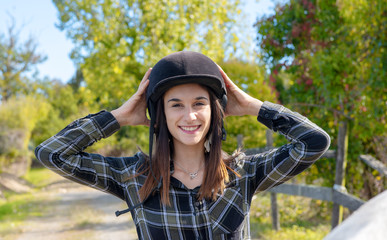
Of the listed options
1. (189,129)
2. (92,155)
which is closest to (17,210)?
(92,155)

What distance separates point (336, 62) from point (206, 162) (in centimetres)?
279

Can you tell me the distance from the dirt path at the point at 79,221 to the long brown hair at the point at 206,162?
421 cm

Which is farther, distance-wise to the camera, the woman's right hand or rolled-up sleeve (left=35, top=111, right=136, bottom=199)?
the woman's right hand

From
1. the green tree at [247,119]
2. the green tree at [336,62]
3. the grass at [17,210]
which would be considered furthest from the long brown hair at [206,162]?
the grass at [17,210]

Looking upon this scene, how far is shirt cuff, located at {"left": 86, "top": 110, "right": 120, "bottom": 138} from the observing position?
6.17 ft

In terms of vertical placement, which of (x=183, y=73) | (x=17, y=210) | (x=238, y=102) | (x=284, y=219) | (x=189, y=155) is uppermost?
(x=183, y=73)

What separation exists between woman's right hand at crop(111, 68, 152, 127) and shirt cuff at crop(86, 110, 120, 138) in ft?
0.08

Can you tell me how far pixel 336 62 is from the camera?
414 cm

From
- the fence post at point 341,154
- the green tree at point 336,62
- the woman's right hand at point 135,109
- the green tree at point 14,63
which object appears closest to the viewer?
the woman's right hand at point 135,109

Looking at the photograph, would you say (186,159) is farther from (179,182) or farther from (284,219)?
(284,219)

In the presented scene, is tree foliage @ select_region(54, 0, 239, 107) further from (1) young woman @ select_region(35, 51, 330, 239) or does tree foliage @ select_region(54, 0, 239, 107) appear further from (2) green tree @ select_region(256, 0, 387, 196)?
(1) young woman @ select_region(35, 51, 330, 239)

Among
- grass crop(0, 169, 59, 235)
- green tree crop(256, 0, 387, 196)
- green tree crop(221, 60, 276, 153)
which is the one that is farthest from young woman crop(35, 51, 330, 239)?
grass crop(0, 169, 59, 235)

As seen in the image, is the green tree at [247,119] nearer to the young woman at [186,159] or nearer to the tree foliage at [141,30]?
the tree foliage at [141,30]

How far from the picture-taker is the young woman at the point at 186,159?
5.63ft
